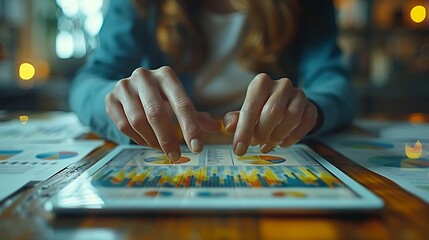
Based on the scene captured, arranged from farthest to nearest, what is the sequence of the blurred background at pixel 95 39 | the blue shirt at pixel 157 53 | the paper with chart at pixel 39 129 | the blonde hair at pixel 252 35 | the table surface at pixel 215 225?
the blurred background at pixel 95 39 → the blonde hair at pixel 252 35 → the blue shirt at pixel 157 53 → the paper with chart at pixel 39 129 → the table surface at pixel 215 225

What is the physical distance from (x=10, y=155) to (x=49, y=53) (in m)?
2.17

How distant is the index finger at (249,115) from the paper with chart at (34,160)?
167mm

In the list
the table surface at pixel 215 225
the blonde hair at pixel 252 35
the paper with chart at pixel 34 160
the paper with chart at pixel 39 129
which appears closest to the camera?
the table surface at pixel 215 225

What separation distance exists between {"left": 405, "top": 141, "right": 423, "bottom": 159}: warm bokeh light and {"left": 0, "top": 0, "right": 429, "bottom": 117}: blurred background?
1704 millimetres

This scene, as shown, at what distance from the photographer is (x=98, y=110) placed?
1.99ft

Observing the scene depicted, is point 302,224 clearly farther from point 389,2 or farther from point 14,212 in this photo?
point 389,2

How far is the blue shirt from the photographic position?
0.78 metres

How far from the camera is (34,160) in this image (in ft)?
1.47

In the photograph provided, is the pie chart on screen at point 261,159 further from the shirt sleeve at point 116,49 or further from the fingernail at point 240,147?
the shirt sleeve at point 116,49

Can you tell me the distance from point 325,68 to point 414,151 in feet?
1.25

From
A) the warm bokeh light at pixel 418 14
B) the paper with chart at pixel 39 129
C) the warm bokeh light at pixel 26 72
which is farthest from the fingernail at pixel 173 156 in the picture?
the warm bokeh light at pixel 418 14

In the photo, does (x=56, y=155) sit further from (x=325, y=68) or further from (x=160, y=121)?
(x=325, y=68)

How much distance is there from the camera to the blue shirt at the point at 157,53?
78 centimetres

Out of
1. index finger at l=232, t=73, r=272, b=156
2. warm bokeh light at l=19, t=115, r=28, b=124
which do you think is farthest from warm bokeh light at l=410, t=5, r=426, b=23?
index finger at l=232, t=73, r=272, b=156
